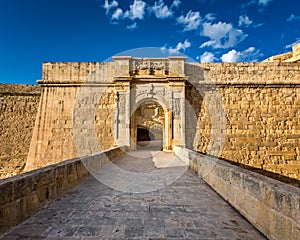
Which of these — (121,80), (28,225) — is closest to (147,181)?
(28,225)

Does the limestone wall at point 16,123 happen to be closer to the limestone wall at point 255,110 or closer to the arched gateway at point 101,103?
the arched gateway at point 101,103

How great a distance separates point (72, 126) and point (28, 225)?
8.56 metres

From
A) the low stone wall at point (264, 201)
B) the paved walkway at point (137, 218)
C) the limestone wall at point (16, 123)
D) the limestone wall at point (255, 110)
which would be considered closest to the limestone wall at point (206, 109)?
the limestone wall at point (255, 110)

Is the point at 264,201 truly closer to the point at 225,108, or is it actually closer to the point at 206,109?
the point at 206,109

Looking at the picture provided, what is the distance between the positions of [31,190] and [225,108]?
31.8 ft

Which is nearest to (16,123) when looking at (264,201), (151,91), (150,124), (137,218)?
(151,91)

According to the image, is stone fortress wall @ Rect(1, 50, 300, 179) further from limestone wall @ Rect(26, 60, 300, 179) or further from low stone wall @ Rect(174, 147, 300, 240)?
low stone wall @ Rect(174, 147, 300, 240)

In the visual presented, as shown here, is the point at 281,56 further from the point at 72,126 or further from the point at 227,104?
the point at 72,126

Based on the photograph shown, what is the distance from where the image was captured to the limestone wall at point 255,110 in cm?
958

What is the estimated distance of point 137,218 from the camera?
2.21m

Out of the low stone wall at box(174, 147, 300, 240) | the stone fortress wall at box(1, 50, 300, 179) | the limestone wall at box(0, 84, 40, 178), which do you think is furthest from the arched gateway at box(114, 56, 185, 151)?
the low stone wall at box(174, 147, 300, 240)

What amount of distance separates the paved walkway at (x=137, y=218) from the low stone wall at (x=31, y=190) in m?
0.10

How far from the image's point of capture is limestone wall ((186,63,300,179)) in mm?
9578

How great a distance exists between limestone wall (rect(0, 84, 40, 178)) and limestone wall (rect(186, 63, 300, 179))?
982 cm
